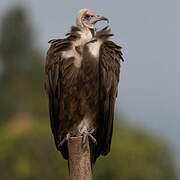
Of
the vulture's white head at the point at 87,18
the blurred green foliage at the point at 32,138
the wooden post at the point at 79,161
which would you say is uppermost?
the vulture's white head at the point at 87,18

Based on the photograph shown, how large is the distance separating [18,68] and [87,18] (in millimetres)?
51925

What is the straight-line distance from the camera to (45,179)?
38062 millimetres

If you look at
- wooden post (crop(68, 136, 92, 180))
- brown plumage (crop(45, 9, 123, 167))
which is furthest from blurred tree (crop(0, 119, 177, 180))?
wooden post (crop(68, 136, 92, 180))

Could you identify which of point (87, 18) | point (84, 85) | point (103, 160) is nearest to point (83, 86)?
point (84, 85)

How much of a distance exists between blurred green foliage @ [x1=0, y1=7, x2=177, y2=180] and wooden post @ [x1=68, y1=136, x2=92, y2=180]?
27407mm

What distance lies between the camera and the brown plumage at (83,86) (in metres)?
7.20

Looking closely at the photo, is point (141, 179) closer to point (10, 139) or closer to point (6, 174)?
point (6, 174)

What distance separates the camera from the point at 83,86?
7.25m

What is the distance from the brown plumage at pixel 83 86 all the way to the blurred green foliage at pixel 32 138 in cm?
2664

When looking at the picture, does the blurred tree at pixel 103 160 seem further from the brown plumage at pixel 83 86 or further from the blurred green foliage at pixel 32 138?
the brown plumage at pixel 83 86

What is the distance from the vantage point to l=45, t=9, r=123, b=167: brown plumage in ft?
23.6

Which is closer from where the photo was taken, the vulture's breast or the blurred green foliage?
the vulture's breast

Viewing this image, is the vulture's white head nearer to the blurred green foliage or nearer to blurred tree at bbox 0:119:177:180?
blurred tree at bbox 0:119:177:180

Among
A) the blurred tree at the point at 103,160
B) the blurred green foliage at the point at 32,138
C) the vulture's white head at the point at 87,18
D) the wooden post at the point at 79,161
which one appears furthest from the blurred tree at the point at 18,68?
the wooden post at the point at 79,161
